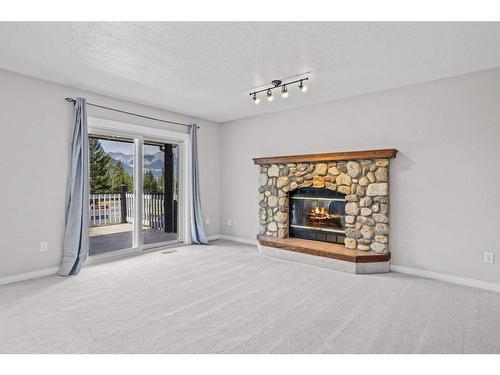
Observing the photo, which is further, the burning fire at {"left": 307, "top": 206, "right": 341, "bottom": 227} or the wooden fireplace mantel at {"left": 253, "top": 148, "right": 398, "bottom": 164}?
the burning fire at {"left": 307, "top": 206, "right": 341, "bottom": 227}

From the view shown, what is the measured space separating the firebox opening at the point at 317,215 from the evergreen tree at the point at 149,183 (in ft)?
8.77

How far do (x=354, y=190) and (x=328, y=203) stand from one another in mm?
549

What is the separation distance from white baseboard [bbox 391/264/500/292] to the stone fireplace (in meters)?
0.27

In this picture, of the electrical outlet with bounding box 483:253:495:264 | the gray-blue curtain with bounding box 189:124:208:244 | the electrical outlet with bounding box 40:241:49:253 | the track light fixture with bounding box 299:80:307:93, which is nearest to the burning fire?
the electrical outlet with bounding box 483:253:495:264

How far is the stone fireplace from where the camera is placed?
3.79 meters

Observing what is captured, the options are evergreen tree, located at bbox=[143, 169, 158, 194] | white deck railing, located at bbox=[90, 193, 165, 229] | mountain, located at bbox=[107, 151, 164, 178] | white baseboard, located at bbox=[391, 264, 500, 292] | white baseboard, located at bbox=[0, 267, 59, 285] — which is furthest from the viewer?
evergreen tree, located at bbox=[143, 169, 158, 194]

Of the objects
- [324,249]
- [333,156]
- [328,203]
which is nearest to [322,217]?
[328,203]

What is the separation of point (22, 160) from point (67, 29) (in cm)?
193

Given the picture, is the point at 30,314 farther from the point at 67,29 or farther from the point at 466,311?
the point at 466,311

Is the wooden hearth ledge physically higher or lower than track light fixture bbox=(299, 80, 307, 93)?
lower

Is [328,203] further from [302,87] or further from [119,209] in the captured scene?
[119,209]

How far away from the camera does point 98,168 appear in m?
4.51

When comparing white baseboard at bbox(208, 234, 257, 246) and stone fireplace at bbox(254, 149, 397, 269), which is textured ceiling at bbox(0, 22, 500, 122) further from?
white baseboard at bbox(208, 234, 257, 246)
